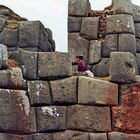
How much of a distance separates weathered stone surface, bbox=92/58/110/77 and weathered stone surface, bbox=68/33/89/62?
394 millimetres

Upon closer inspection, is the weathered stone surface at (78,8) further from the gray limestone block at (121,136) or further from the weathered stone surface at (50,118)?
the gray limestone block at (121,136)

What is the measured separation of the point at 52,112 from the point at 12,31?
137 inches

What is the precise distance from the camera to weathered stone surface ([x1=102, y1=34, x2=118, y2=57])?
13559 mm

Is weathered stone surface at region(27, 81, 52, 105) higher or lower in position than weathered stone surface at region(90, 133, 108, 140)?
higher

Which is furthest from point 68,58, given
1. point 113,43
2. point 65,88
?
point 113,43

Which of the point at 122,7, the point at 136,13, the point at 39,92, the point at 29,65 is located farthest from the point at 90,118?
the point at 136,13

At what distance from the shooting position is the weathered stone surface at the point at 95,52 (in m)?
13.7

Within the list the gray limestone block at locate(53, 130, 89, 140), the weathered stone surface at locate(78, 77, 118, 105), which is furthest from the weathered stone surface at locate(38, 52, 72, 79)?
the gray limestone block at locate(53, 130, 89, 140)

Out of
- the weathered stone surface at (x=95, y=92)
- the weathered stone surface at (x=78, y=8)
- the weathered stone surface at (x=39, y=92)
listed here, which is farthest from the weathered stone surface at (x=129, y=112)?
the weathered stone surface at (x=78, y=8)

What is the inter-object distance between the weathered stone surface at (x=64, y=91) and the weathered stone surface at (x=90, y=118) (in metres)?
0.25

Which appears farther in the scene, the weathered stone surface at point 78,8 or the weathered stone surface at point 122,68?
the weathered stone surface at point 78,8

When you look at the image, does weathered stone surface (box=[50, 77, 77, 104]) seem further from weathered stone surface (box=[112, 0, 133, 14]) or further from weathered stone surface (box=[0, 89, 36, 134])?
weathered stone surface (box=[112, 0, 133, 14])

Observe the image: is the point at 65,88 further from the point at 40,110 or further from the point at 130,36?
the point at 130,36

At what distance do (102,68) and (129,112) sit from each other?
2382 mm
